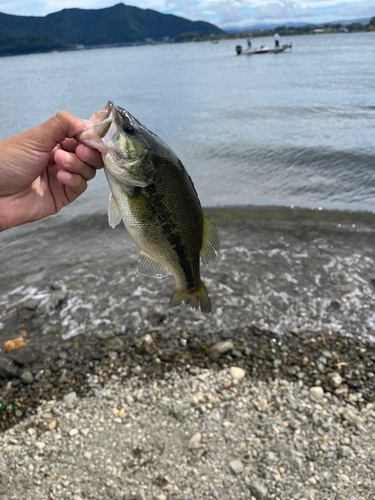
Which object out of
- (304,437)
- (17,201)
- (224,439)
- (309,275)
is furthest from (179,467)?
(309,275)

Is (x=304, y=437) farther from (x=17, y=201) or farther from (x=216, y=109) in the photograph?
(x=216, y=109)

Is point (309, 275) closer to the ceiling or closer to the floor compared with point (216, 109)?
closer to the floor

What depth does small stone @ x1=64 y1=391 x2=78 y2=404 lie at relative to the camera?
4594mm

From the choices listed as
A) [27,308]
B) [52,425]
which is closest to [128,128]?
[52,425]

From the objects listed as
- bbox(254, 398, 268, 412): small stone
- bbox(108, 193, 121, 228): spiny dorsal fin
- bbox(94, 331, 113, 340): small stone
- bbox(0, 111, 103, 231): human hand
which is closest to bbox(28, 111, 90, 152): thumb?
bbox(0, 111, 103, 231): human hand

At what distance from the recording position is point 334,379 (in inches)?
187

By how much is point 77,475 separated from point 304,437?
8.01 ft

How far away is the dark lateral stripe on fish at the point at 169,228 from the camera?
8.04 feet

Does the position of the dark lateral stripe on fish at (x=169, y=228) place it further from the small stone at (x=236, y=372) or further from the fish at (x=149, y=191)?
the small stone at (x=236, y=372)

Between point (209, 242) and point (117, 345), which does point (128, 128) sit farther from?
point (117, 345)

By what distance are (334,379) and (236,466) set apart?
177cm

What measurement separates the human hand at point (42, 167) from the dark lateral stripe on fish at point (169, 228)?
676 millimetres

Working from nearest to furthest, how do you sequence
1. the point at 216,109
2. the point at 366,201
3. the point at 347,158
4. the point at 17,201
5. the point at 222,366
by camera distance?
1. the point at 17,201
2. the point at 222,366
3. the point at 366,201
4. the point at 347,158
5. the point at 216,109

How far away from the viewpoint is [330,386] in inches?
183
